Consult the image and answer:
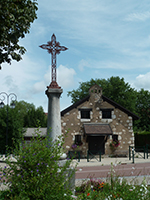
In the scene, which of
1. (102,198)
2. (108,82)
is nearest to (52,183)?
(102,198)

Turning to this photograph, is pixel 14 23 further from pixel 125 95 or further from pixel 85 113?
pixel 125 95

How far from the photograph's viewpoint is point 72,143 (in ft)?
67.0

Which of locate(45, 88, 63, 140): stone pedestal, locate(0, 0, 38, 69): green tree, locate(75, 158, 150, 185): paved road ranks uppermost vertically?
locate(0, 0, 38, 69): green tree

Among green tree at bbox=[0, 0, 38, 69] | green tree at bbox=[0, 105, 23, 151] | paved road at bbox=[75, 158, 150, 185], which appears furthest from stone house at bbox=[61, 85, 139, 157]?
green tree at bbox=[0, 0, 38, 69]

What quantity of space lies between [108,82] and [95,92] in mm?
18715

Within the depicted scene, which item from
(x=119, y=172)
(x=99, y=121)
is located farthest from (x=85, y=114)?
(x=119, y=172)

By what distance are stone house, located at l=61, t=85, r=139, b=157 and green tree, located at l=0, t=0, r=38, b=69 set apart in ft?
39.8

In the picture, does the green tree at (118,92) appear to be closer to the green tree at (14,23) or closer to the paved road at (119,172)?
the paved road at (119,172)

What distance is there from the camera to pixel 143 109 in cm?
4028

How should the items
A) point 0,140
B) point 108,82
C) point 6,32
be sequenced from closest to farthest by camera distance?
point 6,32 → point 0,140 → point 108,82

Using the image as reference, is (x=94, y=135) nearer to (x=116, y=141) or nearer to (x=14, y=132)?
(x=116, y=141)

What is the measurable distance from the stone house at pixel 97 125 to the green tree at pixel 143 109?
1781 cm

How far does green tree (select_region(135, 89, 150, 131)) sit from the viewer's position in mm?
39562

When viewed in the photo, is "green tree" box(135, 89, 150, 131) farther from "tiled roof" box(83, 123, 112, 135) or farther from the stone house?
"tiled roof" box(83, 123, 112, 135)
